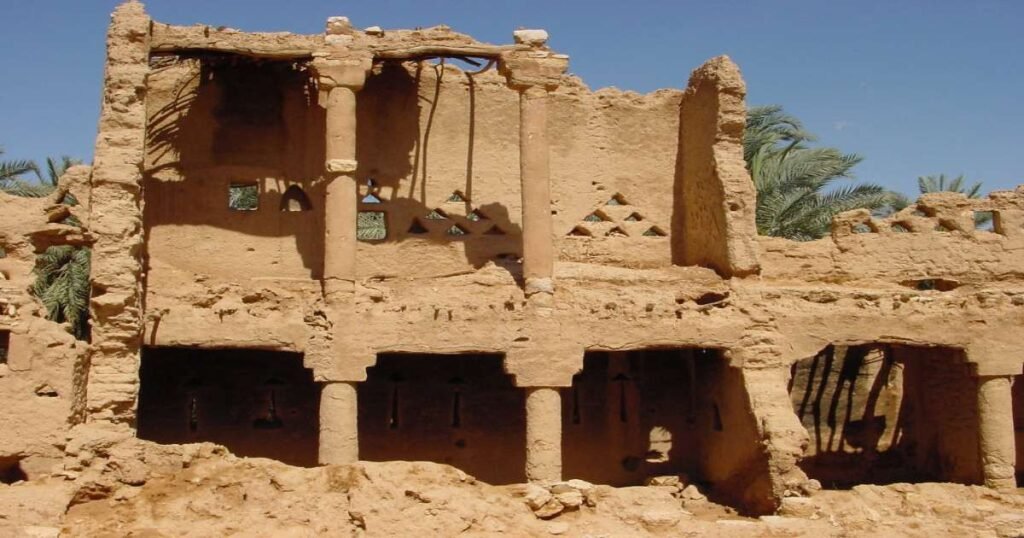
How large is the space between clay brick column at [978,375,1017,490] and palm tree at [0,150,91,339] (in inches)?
606

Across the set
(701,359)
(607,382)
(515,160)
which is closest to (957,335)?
(701,359)

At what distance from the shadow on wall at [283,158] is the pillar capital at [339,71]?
5.44ft

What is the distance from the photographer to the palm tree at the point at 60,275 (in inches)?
870

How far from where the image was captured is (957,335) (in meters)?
18.0

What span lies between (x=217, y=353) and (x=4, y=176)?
26.0 feet

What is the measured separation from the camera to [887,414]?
2144cm

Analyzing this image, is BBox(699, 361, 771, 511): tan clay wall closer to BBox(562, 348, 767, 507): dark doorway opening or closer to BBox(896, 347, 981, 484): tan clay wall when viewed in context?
BBox(562, 348, 767, 507): dark doorway opening

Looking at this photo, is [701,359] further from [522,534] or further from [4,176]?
[4,176]

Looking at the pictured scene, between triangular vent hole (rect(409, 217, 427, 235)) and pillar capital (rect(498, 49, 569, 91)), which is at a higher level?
pillar capital (rect(498, 49, 569, 91))

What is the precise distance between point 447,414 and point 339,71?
5737mm

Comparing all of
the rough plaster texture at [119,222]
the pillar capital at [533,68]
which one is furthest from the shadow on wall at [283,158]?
the pillar capital at [533,68]

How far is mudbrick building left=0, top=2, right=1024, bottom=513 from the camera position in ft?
54.0

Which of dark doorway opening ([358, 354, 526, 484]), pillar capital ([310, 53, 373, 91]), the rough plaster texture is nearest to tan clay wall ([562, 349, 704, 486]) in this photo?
dark doorway opening ([358, 354, 526, 484])

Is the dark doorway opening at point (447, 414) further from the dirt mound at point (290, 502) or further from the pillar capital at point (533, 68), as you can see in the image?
the dirt mound at point (290, 502)
